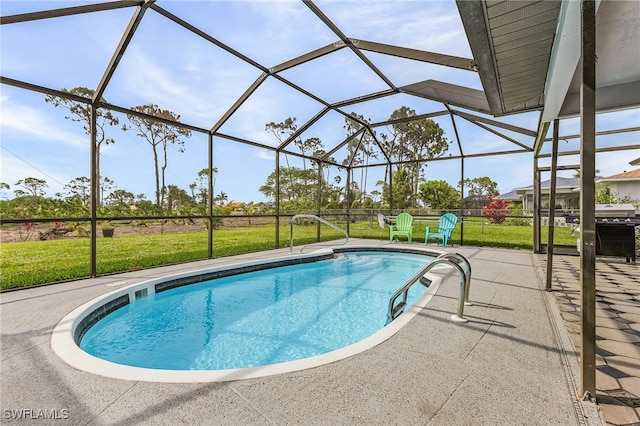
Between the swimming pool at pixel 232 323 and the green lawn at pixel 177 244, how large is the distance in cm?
271

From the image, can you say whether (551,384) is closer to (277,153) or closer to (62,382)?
(62,382)

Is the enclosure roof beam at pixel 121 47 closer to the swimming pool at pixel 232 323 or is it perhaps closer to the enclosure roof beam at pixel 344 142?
the swimming pool at pixel 232 323

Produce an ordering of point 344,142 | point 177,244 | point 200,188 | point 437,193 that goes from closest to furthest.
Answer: point 344,142 < point 177,244 < point 200,188 < point 437,193

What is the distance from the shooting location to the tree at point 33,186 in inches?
380

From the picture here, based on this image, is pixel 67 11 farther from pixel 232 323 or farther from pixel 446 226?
pixel 446 226

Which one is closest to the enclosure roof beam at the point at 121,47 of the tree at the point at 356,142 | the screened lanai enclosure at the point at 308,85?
the screened lanai enclosure at the point at 308,85

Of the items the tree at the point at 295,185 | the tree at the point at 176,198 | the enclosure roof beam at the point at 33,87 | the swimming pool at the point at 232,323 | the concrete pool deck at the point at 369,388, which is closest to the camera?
the concrete pool deck at the point at 369,388

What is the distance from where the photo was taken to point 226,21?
13.9ft

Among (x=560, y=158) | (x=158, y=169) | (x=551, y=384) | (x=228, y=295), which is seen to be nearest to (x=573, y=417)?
(x=551, y=384)

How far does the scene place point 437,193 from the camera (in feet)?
63.5

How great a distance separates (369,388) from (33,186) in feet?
42.5

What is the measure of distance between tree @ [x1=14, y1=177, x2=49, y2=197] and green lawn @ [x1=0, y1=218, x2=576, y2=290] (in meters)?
1.61

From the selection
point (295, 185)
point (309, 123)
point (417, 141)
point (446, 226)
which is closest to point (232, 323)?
point (309, 123)

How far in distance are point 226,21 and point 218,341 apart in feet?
13.7
